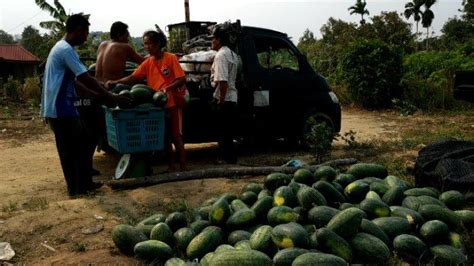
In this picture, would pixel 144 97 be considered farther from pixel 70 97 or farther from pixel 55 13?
pixel 55 13

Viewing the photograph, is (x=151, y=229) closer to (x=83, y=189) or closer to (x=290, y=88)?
(x=83, y=189)

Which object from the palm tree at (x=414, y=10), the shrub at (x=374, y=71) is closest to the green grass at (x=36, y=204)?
the shrub at (x=374, y=71)

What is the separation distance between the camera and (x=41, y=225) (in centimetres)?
461

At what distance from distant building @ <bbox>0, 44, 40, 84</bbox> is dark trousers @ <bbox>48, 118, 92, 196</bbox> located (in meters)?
29.9

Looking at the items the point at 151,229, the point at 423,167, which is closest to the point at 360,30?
the point at 423,167

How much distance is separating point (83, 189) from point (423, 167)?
14.1ft

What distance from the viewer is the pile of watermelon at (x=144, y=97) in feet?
19.1

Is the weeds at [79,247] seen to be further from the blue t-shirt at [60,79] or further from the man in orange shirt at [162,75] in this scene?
the man in orange shirt at [162,75]

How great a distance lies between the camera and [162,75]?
6469 mm

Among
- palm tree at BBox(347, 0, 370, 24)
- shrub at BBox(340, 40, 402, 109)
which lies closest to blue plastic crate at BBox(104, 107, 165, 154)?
shrub at BBox(340, 40, 402, 109)

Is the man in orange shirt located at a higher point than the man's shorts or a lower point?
higher

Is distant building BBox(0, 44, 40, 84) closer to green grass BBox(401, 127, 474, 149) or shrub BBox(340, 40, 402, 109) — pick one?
shrub BBox(340, 40, 402, 109)

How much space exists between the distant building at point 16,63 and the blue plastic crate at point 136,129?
1187 inches

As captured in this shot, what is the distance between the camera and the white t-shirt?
6.89 meters
